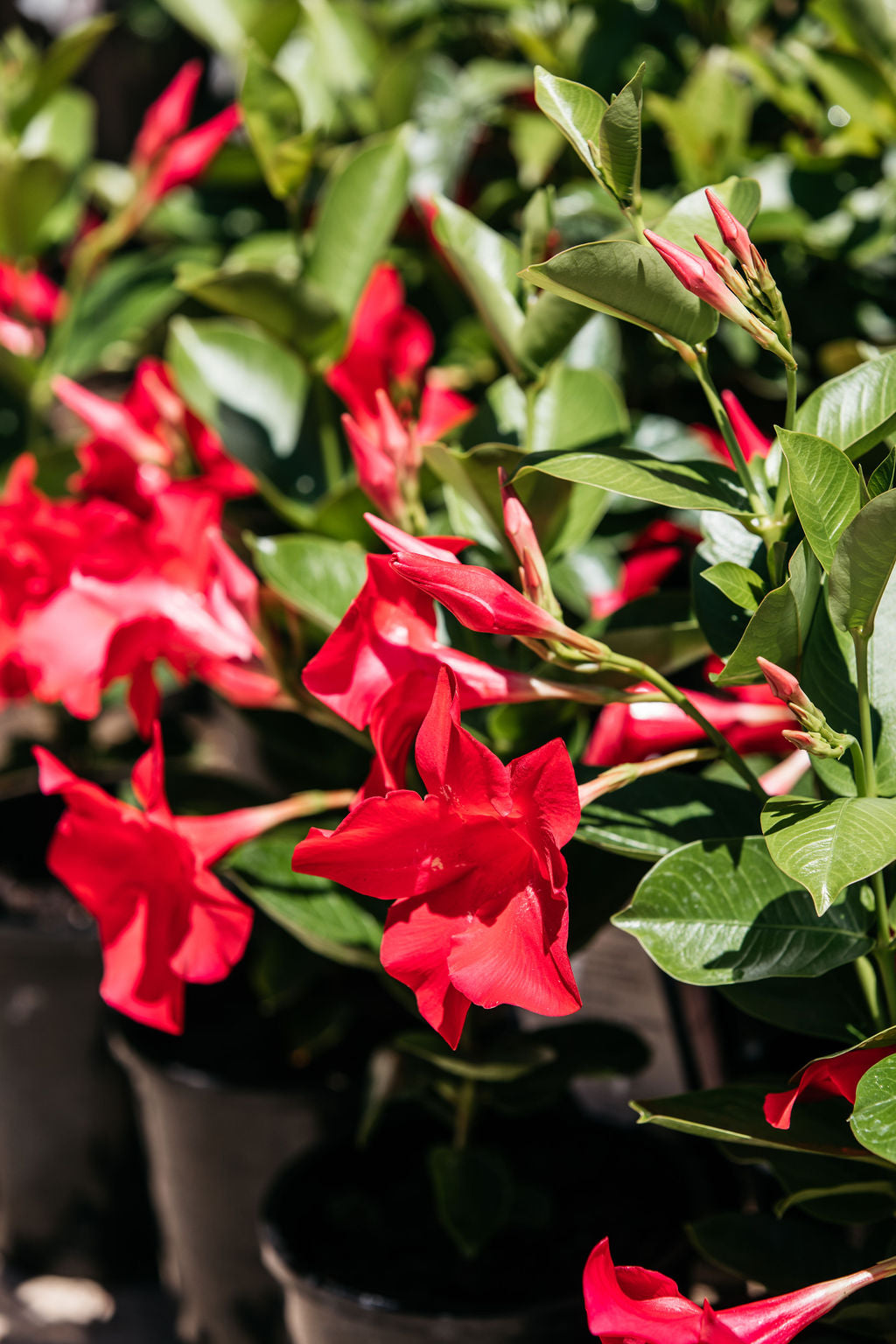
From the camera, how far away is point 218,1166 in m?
1.26

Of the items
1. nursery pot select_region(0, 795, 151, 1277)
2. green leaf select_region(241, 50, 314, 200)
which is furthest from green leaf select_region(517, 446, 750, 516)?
nursery pot select_region(0, 795, 151, 1277)

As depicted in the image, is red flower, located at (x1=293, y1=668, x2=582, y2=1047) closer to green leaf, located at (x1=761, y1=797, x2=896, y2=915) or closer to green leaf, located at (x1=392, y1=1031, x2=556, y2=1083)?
green leaf, located at (x1=761, y1=797, x2=896, y2=915)

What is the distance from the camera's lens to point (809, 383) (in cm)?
124

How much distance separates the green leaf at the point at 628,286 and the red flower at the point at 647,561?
0.32 metres

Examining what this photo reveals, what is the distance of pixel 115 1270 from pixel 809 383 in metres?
1.39

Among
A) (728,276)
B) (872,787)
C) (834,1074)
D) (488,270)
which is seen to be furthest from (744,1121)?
(488,270)

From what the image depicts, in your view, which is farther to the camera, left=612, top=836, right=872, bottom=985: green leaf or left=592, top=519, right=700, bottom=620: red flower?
left=592, top=519, right=700, bottom=620: red flower

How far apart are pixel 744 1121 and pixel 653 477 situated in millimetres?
322

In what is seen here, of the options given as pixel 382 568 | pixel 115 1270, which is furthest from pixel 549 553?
pixel 115 1270

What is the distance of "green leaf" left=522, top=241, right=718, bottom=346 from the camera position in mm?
524

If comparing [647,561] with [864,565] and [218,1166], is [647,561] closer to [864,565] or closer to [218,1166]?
[864,565]

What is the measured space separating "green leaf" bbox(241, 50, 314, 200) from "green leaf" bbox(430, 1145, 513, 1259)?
30.3 inches

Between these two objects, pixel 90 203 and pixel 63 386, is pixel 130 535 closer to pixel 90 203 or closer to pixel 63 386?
pixel 63 386

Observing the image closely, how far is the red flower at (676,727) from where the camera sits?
2.50ft
